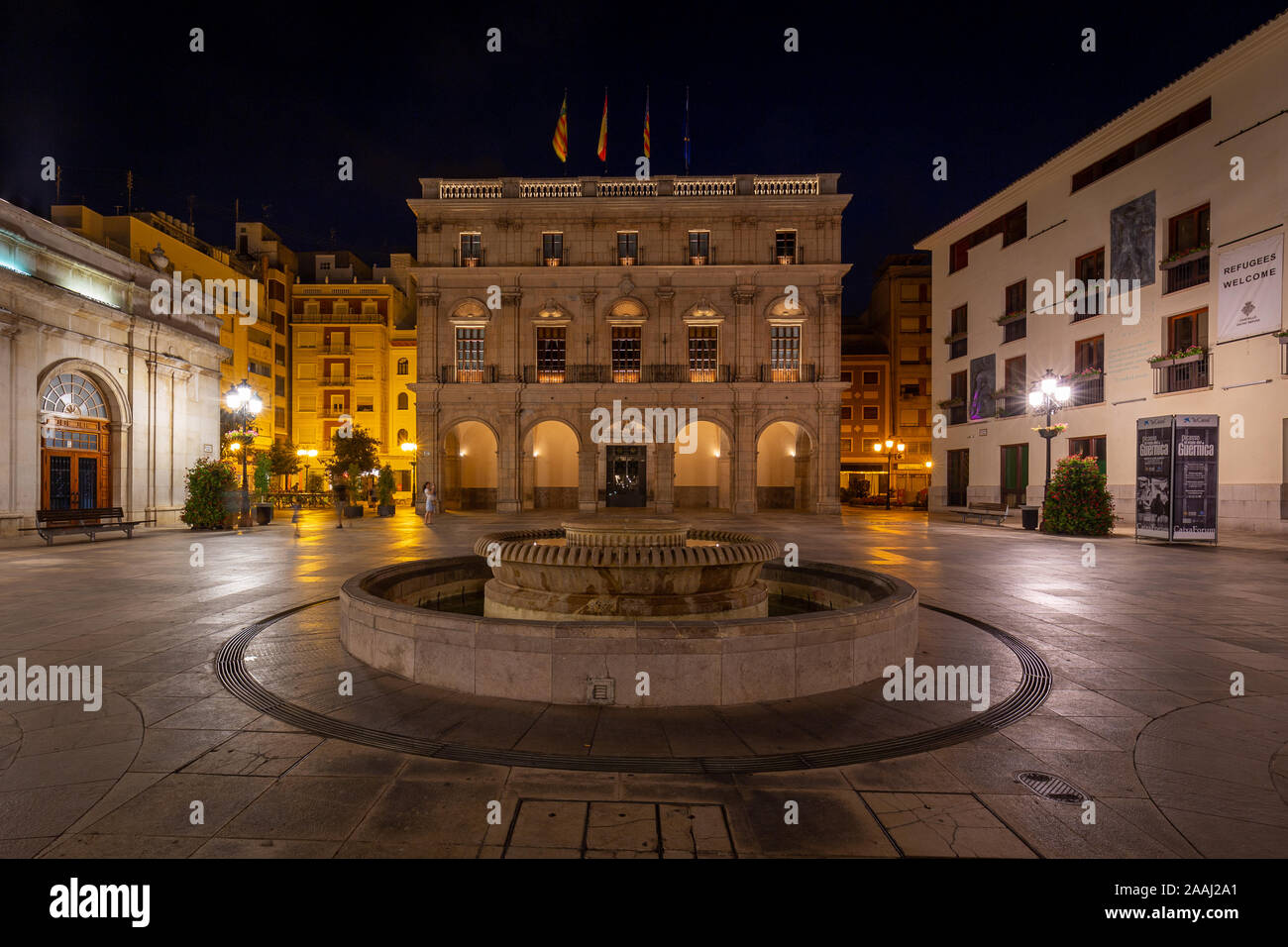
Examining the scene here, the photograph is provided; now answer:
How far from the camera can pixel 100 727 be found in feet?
14.8

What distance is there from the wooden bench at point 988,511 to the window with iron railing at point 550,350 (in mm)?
21395

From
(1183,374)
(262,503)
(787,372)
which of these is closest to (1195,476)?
(1183,374)

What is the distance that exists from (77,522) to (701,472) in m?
27.0

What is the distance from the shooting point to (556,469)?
35312mm

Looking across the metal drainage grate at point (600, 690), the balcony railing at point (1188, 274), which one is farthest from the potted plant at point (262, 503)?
the balcony railing at point (1188, 274)

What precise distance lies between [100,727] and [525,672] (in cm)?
317

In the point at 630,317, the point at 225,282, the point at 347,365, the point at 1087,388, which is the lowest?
the point at 1087,388

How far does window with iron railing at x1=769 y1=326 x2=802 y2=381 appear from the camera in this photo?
32156 mm

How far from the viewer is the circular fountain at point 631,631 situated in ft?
16.2

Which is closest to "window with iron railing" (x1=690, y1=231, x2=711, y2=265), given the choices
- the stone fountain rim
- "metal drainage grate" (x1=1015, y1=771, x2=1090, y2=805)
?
the stone fountain rim

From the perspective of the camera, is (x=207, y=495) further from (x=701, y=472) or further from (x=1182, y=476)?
(x=1182, y=476)

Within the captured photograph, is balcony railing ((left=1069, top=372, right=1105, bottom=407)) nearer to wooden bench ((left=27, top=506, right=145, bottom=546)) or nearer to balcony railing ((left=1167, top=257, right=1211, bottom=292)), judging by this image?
balcony railing ((left=1167, top=257, right=1211, bottom=292))
